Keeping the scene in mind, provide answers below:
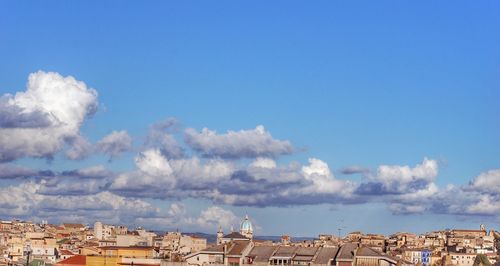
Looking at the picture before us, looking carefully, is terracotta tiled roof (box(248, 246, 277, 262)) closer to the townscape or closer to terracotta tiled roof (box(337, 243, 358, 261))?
the townscape

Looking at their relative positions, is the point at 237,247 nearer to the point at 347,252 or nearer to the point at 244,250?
the point at 244,250

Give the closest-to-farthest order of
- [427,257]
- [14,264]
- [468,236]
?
1. [14,264]
2. [427,257]
3. [468,236]

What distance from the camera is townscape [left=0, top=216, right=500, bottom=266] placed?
10269 cm

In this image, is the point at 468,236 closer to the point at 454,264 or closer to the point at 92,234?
the point at 454,264

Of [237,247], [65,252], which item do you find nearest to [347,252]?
[237,247]

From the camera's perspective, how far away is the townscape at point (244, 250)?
10269 cm

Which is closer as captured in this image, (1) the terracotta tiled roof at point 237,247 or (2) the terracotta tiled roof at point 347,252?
(2) the terracotta tiled roof at point 347,252

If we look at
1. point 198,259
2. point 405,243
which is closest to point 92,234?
point 405,243

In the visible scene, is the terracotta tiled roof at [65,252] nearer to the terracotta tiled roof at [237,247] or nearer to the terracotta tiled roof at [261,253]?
the terracotta tiled roof at [237,247]

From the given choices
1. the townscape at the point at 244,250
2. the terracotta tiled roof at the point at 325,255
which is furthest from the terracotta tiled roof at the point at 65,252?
the terracotta tiled roof at the point at 325,255

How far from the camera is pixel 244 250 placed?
4149 inches

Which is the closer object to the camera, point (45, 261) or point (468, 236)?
point (45, 261)

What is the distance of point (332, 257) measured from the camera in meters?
101

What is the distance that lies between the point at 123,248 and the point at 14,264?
817 inches
